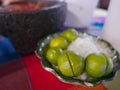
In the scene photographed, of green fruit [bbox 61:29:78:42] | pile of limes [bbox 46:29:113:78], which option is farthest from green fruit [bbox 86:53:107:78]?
green fruit [bbox 61:29:78:42]

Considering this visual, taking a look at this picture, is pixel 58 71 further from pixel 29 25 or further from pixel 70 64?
pixel 29 25

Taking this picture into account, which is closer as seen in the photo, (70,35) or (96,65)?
(96,65)

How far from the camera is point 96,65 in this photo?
1.09ft

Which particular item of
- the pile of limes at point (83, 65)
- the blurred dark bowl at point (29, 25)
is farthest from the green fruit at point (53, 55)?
the blurred dark bowl at point (29, 25)

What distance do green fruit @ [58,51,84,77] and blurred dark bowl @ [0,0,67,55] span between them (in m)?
0.15

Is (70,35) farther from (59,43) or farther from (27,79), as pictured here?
(27,79)

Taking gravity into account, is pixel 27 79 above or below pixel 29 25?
below

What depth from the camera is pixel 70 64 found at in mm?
336

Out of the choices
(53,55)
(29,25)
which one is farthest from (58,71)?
(29,25)

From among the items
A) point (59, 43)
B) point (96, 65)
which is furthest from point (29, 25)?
point (96, 65)

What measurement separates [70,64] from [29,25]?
17cm

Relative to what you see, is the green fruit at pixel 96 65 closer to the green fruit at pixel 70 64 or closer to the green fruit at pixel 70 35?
the green fruit at pixel 70 64

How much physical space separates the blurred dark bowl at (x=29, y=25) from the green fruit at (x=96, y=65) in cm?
18

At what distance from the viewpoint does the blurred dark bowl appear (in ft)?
1.36
